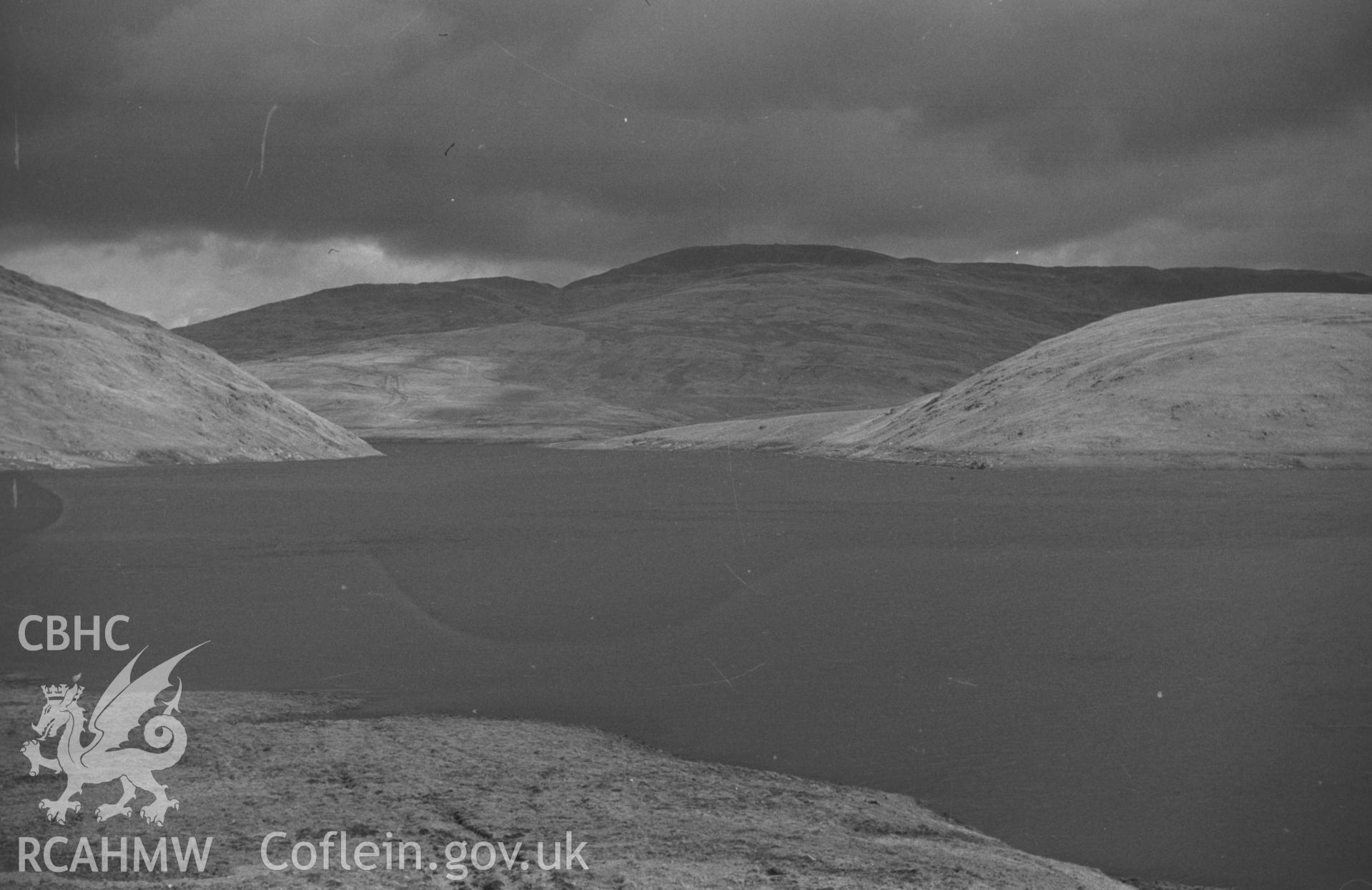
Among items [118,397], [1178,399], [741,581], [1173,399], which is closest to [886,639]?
[741,581]

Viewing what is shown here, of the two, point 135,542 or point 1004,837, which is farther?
point 135,542

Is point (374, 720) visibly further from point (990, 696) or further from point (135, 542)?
point (135, 542)

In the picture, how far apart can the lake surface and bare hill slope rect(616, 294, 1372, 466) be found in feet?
72.2

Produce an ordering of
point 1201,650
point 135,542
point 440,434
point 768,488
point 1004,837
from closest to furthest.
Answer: point 1004,837 < point 1201,650 < point 135,542 < point 768,488 < point 440,434

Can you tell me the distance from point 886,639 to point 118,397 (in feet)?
184

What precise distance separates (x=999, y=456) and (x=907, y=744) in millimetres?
49888

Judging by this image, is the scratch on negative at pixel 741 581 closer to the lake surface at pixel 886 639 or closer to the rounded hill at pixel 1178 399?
the lake surface at pixel 886 639

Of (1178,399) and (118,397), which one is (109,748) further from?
(1178,399)

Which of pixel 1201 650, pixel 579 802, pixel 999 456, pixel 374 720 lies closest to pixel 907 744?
pixel 579 802

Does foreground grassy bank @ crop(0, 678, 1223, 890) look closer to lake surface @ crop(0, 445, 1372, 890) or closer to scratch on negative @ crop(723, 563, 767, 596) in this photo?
lake surface @ crop(0, 445, 1372, 890)

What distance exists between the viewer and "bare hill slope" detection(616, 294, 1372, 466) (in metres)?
55.2

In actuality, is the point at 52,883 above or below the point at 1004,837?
above

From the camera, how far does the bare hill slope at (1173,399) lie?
5516cm

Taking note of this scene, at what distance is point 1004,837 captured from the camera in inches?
340
